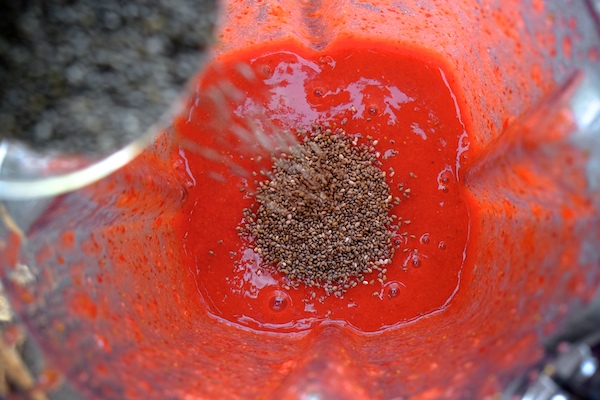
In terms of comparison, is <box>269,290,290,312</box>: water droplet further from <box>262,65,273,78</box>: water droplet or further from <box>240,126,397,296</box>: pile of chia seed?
<box>262,65,273,78</box>: water droplet

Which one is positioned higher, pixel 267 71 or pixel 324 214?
pixel 267 71

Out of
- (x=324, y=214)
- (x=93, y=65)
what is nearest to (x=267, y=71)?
(x=324, y=214)

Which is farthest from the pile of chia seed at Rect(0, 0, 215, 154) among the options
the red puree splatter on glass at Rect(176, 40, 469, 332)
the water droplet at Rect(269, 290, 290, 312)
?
the water droplet at Rect(269, 290, 290, 312)

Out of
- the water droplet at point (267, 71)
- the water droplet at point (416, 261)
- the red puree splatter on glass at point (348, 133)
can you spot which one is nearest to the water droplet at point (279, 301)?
the red puree splatter on glass at point (348, 133)

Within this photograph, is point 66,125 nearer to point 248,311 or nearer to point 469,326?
point 248,311

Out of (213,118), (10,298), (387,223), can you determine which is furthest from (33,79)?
(387,223)

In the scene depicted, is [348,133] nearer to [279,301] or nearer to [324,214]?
[324,214]
